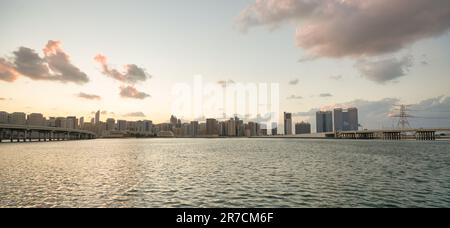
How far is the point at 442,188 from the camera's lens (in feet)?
95.0

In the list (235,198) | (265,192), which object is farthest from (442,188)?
(235,198)

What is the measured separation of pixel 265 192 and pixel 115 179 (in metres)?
18.7

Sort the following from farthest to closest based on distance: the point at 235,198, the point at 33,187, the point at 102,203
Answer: the point at 33,187, the point at 235,198, the point at 102,203

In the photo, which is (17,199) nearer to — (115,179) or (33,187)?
(33,187)

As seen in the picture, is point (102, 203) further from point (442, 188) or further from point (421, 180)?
point (421, 180)

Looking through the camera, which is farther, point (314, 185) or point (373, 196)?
point (314, 185)
